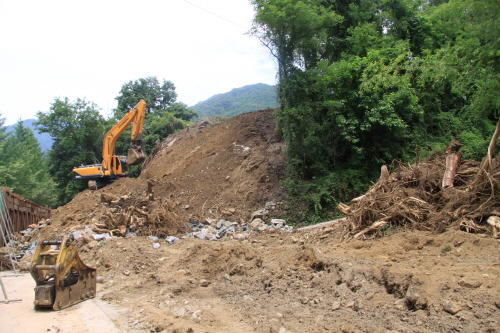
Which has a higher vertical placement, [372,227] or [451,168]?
[451,168]

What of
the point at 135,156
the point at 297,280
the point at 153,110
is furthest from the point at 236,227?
the point at 153,110

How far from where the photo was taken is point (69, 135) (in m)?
27.8

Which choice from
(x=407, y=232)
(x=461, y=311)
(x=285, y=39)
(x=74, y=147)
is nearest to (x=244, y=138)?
(x=285, y=39)

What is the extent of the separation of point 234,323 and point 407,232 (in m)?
→ 3.36

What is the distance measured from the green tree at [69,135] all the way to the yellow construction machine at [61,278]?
24.3 metres

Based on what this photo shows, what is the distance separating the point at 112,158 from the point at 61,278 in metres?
12.9

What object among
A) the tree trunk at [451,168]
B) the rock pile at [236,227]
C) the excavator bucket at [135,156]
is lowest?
the rock pile at [236,227]

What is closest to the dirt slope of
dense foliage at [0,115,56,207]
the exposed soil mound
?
the exposed soil mound

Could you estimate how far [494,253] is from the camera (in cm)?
426

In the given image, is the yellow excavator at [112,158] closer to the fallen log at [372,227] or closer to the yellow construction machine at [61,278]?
the yellow construction machine at [61,278]

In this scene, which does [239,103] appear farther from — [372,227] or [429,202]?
[372,227]

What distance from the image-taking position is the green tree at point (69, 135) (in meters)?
27.4

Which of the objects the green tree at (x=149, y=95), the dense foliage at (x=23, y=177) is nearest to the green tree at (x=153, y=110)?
the green tree at (x=149, y=95)

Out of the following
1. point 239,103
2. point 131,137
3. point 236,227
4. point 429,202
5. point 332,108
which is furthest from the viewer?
point 239,103
